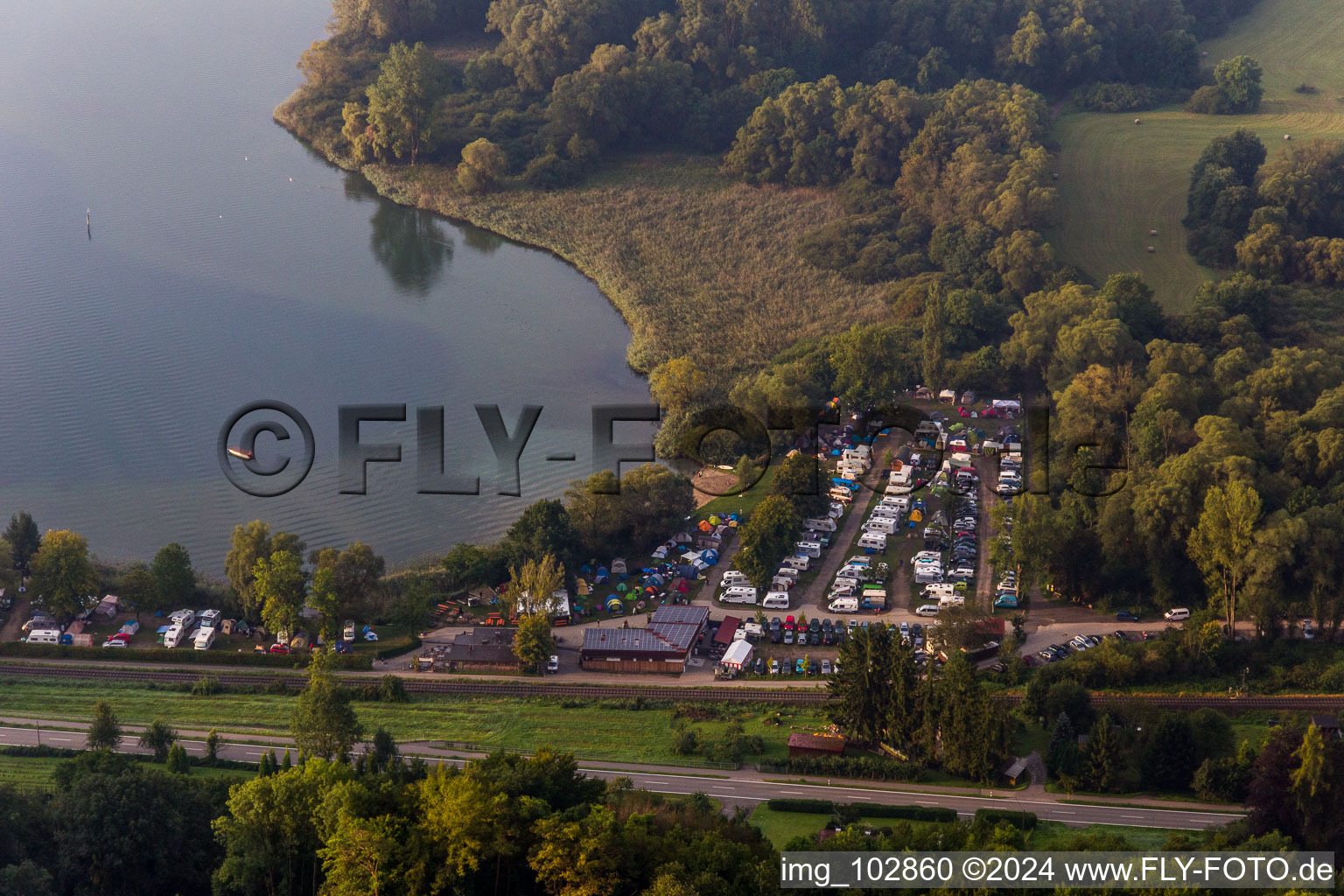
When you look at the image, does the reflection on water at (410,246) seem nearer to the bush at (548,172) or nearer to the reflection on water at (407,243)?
the reflection on water at (407,243)

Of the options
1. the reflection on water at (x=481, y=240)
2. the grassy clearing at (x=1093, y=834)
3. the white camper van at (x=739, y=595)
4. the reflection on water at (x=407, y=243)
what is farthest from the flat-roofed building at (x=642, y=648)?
the reflection on water at (x=481, y=240)

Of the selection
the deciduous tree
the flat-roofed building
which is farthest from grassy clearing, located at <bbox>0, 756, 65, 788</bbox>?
the flat-roofed building

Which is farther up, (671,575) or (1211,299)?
(1211,299)

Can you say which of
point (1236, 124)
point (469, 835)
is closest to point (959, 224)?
point (1236, 124)

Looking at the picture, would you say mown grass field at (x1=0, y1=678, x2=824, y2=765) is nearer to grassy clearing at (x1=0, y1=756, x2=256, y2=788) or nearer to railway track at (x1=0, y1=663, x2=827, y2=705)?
railway track at (x1=0, y1=663, x2=827, y2=705)

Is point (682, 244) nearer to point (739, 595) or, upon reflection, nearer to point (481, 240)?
point (481, 240)

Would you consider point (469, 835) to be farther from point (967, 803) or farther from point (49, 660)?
point (49, 660)
